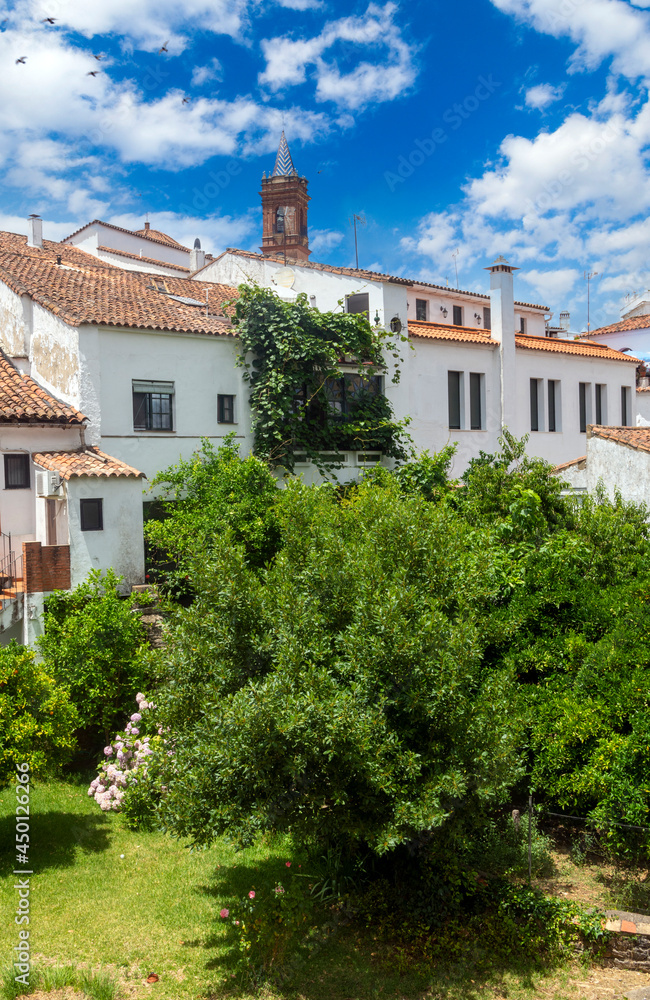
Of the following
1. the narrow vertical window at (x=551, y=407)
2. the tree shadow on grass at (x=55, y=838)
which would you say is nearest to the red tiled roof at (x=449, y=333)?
the narrow vertical window at (x=551, y=407)

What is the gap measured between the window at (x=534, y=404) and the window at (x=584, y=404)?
7.91 feet

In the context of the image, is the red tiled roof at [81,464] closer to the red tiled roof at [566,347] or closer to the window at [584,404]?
the red tiled roof at [566,347]

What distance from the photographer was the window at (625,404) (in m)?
29.2

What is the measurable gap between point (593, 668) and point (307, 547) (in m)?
4.39

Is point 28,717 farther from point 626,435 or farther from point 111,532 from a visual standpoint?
point 626,435

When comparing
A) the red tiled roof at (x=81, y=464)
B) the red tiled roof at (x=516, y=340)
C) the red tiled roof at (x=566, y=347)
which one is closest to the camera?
the red tiled roof at (x=81, y=464)

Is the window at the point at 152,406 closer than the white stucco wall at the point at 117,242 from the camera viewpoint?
Yes

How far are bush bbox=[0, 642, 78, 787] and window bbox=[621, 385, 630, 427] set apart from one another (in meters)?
24.3

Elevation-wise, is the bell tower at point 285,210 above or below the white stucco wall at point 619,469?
above

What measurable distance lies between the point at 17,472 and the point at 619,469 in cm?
1439

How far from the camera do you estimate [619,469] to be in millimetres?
19594

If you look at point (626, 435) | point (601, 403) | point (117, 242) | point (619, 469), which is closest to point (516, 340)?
point (601, 403)

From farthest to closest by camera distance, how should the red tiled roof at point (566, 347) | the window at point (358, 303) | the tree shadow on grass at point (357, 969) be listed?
1. the red tiled roof at point (566, 347)
2. the window at point (358, 303)
3. the tree shadow on grass at point (357, 969)

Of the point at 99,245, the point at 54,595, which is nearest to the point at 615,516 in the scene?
the point at 54,595
